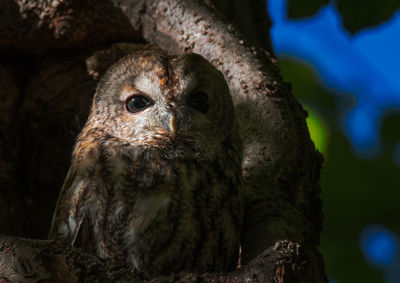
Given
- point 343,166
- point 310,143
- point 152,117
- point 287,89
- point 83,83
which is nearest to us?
point 152,117

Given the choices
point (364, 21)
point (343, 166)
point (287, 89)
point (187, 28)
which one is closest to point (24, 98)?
point (187, 28)

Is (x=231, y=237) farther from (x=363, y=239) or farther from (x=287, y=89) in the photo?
(x=363, y=239)

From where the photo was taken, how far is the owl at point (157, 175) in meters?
2.33

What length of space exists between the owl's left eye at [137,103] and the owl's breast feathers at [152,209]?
0.20 m

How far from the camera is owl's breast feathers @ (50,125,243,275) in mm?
2328

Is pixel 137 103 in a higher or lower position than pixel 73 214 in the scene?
higher

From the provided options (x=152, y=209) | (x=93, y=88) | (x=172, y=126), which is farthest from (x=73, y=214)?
(x=93, y=88)

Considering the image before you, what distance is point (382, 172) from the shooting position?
4449 millimetres

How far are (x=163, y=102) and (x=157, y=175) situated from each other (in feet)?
1.20

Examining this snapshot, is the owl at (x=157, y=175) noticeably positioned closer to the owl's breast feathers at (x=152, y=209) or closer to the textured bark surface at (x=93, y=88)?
the owl's breast feathers at (x=152, y=209)

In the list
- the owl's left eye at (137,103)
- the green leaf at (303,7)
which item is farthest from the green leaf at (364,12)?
the owl's left eye at (137,103)

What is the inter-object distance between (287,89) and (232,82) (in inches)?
10.3

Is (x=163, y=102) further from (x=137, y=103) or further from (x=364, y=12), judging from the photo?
(x=364, y=12)

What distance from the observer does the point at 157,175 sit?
238 centimetres
